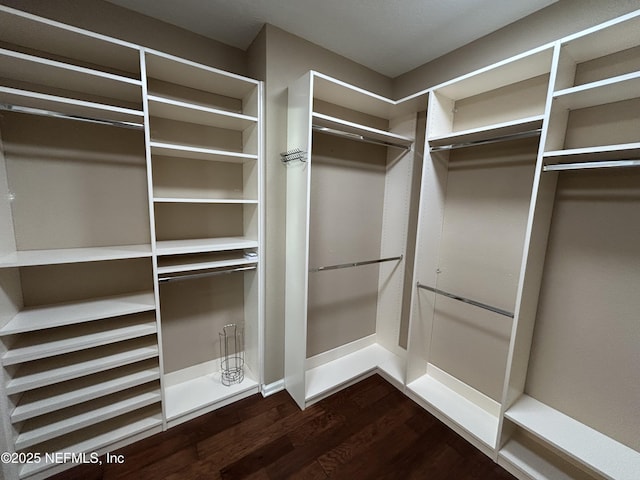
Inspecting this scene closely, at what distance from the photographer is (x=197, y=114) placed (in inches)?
68.6

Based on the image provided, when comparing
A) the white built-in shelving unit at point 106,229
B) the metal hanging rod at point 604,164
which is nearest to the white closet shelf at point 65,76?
the white built-in shelving unit at point 106,229

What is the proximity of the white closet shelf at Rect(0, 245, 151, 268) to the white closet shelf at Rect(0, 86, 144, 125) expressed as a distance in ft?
2.61

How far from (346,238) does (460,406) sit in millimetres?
1619

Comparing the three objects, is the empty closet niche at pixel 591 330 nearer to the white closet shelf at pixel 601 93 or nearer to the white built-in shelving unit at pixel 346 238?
the white closet shelf at pixel 601 93

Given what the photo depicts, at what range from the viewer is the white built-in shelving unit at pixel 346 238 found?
193 centimetres

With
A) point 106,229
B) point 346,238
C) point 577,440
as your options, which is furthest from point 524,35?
point 106,229

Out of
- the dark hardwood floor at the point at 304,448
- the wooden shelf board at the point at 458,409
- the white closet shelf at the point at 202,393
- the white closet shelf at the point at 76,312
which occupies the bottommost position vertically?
the dark hardwood floor at the point at 304,448

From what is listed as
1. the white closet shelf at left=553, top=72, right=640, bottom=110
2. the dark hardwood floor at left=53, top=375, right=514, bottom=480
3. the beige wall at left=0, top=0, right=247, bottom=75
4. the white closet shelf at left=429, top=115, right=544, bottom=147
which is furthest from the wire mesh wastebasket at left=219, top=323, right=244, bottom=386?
the white closet shelf at left=553, top=72, right=640, bottom=110

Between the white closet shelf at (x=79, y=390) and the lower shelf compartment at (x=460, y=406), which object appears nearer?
the white closet shelf at (x=79, y=390)

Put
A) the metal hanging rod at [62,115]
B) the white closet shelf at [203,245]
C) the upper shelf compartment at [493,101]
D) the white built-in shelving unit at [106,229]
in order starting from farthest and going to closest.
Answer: the white closet shelf at [203,245] → the upper shelf compartment at [493,101] → the white built-in shelving unit at [106,229] → the metal hanging rod at [62,115]

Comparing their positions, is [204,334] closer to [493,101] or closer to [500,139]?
[500,139]

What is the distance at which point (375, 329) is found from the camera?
2846 mm

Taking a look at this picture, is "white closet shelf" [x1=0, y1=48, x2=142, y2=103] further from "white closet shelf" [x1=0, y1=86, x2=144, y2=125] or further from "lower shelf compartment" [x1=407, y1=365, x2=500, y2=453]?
"lower shelf compartment" [x1=407, y1=365, x2=500, y2=453]

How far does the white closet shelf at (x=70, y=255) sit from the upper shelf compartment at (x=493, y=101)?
2.19m
